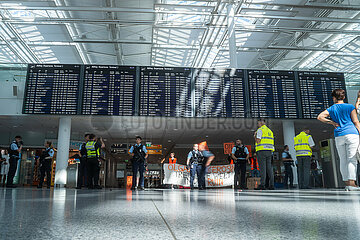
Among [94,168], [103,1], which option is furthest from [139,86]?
[103,1]

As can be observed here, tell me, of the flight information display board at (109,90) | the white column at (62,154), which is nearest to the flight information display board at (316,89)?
the flight information display board at (109,90)

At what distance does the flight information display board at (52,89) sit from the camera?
33.4 feet

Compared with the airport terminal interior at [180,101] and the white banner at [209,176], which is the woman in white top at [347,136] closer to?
the airport terminal interior at [180,101]

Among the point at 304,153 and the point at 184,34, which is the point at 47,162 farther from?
the point at 184,34

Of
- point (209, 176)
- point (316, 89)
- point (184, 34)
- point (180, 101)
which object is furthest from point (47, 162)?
point (316, 89)

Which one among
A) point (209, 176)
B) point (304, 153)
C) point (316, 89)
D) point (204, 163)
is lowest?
point (209, 176)

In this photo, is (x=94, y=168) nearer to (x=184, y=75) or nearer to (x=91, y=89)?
(x=91, y=89)

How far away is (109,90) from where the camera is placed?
411 inches

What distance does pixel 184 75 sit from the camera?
10852 millimetres

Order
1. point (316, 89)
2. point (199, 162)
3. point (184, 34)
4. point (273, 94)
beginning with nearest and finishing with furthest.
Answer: point (199, 162) < point (273, 94) < point (316, 89) < point (184, 34)

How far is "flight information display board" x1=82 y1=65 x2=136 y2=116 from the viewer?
10.3 m

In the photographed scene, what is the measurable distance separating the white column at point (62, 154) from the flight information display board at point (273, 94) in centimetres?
684

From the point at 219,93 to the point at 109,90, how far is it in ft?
13.1

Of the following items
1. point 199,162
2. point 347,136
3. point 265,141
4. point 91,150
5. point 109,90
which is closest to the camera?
point 347,136
